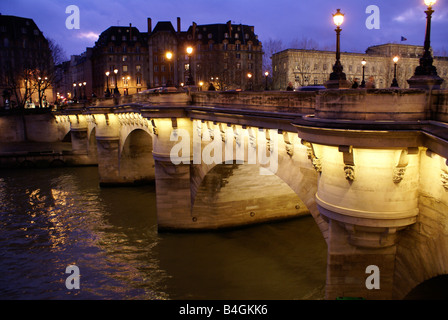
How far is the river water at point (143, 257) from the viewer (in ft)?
53.9

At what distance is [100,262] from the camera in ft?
62.7

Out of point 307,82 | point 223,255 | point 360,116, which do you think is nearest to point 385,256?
point 360,116

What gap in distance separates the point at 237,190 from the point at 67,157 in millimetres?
28708

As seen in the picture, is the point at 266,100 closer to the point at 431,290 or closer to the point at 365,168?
the point at 365,168

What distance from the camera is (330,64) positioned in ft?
193

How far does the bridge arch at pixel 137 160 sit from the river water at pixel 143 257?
6.59m

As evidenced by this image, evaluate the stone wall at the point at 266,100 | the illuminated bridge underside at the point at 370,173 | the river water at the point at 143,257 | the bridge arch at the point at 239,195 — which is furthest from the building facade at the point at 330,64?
the illuminated bridge underside at the point at 370,173

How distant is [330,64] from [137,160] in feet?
117

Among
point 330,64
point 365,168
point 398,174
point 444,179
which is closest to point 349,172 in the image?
point 365,168

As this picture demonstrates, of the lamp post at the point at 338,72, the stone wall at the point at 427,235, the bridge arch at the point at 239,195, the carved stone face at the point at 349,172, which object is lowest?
the bridge arch at the point at 239,195

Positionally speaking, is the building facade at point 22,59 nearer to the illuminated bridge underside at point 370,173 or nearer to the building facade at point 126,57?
the building facade at point 126,57

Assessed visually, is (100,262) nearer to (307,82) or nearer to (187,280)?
(187,280)

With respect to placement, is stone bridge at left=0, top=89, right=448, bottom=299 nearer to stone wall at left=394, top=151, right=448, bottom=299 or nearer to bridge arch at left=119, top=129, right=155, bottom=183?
stone wall at left=394, top=151, right=448, bottom=299

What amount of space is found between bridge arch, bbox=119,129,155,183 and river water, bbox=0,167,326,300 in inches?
259
